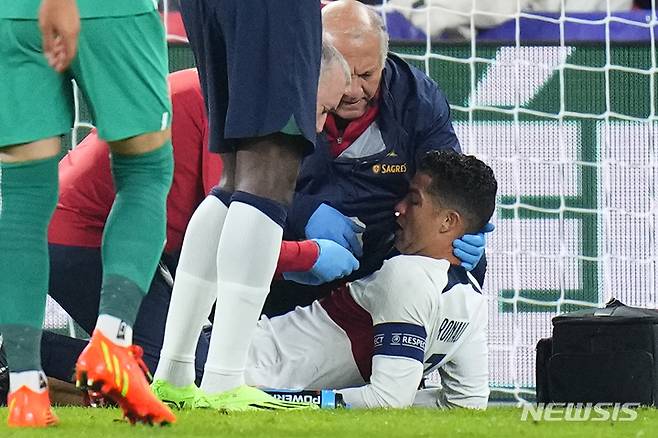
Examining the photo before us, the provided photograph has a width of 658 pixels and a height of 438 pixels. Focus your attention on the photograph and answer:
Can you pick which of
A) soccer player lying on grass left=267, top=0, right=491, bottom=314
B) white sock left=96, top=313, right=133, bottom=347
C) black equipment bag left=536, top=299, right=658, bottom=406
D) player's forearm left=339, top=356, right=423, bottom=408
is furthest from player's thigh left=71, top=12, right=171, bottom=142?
black equipment bag left=536, top=299, right=658, bottom=406

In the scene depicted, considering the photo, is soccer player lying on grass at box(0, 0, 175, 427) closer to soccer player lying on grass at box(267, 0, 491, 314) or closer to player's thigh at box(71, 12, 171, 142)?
player's thigh at box(71, 12, 171, 142)

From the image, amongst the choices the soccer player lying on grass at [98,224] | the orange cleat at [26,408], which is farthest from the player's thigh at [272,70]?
the soccer player lying on grass at [98,224]

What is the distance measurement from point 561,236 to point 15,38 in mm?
2681

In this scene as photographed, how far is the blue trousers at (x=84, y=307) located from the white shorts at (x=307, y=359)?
0.55 feet

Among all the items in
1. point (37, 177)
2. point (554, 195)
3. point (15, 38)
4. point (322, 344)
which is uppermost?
point (15, 38)

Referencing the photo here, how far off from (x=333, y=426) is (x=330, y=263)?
94 centimetres

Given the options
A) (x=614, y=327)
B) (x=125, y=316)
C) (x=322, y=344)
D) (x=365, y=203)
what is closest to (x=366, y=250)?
(x=365, y=203)

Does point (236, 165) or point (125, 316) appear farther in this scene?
point (236, 165)

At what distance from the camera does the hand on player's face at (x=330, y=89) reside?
303 centimetres

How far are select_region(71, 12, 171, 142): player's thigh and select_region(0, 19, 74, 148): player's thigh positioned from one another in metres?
0.06

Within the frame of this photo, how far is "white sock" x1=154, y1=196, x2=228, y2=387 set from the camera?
2.65 m

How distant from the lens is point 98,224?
3.63 metres

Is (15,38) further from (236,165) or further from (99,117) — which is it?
(236,165)

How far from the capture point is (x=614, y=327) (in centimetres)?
340
